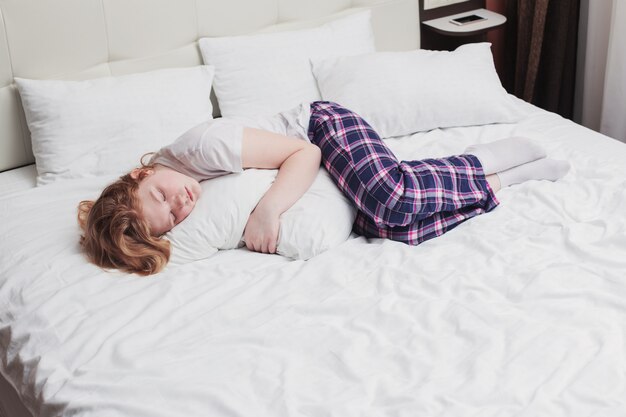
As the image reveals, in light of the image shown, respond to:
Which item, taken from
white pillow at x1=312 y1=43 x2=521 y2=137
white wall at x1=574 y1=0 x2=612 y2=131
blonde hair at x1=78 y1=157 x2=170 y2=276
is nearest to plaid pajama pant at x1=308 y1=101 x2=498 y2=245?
white pillow at x1=312 y1=43 x2=521 y2=137

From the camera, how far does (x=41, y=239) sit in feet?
6.18

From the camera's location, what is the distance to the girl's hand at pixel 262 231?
181 centimetres

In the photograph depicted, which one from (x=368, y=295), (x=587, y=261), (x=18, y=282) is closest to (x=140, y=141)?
(x=18, y=282)

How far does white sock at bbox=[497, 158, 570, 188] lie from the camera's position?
2.05 m

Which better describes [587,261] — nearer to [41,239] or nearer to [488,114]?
[488,114]

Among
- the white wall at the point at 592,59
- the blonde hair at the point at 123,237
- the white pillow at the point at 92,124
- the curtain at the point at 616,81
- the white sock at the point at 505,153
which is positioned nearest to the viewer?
the blonde hair at the point at 123,237

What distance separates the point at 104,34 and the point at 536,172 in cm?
132

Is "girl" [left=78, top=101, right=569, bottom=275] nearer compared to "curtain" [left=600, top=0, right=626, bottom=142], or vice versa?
"girl" [left=78, top=101, right=569, bottom=275]

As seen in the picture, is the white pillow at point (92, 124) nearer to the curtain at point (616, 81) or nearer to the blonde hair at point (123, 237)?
the blonde hair at point (123, 237)

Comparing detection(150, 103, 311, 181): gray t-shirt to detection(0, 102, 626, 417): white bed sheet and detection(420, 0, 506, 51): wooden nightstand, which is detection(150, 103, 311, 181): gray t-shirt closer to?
detection(0, 102, 626, 417): white bed sheet

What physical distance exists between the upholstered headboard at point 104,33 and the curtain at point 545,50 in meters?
0.92

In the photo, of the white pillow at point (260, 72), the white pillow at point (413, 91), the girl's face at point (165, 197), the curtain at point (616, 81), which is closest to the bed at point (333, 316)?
the girl's face at point (165, 197)

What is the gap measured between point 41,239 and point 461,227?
103 centimetres

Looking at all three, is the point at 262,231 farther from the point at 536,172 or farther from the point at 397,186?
the point at 536,172
